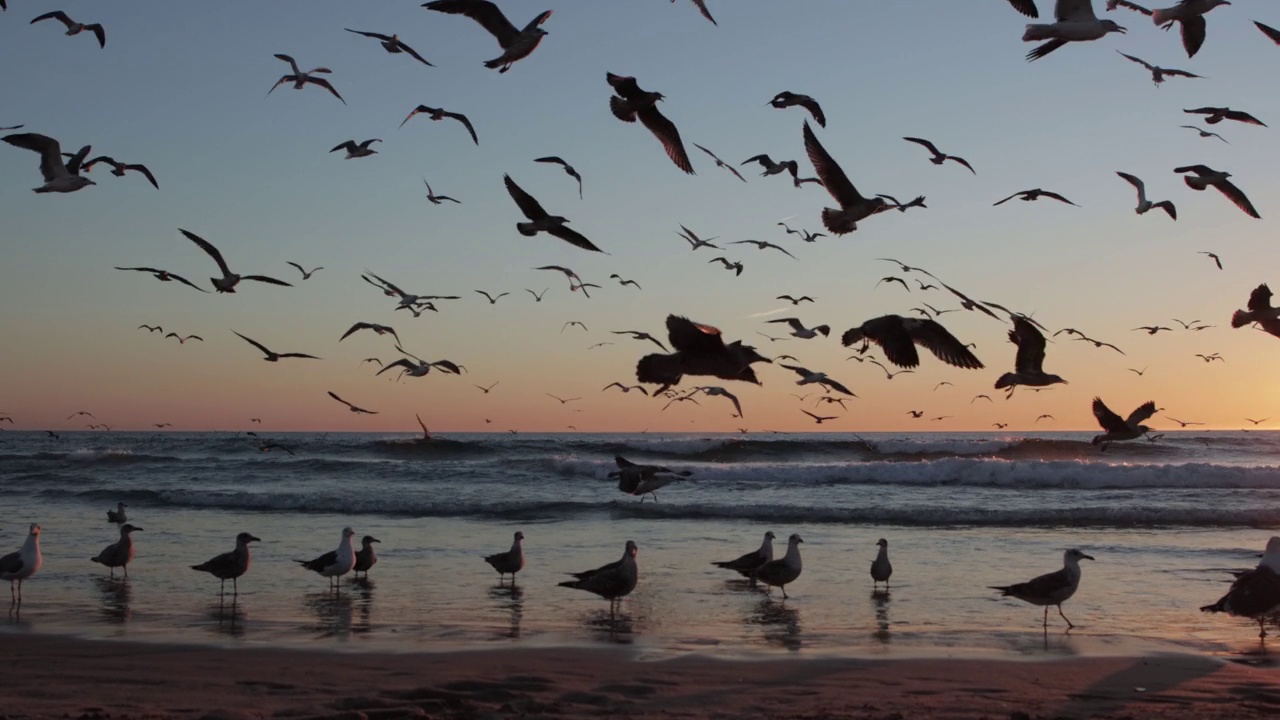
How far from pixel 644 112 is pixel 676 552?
22.5 feet

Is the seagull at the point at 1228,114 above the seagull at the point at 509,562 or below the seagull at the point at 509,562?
above

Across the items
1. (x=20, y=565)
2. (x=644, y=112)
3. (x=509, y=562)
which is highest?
(x=644, y=112)

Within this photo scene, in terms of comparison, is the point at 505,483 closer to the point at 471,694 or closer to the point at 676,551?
the point at 676,551

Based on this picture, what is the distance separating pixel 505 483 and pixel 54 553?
52.5 feet

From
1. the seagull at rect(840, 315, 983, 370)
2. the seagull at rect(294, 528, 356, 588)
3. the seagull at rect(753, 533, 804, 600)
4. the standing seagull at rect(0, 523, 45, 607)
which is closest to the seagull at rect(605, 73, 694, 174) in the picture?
the seagull at rect(840, 315, 983, 370)

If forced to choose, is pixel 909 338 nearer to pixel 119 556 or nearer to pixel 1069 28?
pixel 1069 28

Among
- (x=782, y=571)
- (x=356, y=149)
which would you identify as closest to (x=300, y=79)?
(x=356, y=149)

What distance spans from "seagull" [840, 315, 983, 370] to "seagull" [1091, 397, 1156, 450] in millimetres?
2169

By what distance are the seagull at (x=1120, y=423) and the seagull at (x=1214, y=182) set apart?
3.63 meters

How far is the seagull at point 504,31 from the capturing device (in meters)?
10.7

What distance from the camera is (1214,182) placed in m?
13.3

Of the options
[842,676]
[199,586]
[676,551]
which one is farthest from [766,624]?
[199,586]

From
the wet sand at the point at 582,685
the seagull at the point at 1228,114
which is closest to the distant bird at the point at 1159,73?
the seagull at the point at 1228,114

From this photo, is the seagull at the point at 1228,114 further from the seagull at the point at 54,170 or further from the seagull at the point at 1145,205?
the seagull at the point at 54,170
